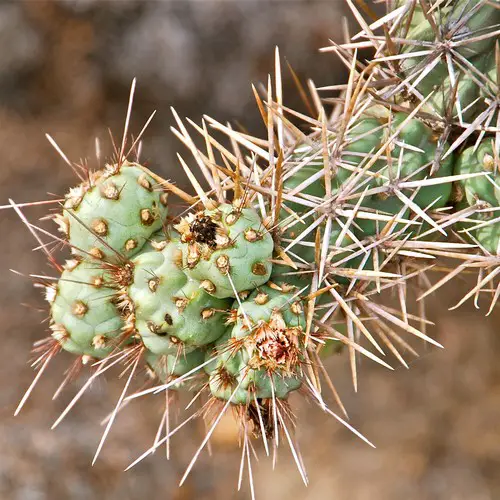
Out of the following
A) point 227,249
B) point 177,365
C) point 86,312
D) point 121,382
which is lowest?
point 121,382

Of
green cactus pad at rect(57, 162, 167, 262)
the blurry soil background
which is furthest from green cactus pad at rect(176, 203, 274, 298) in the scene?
the blurry soil background

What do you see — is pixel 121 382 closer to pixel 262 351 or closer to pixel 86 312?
pixel 86 312

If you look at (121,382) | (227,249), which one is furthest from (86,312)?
(121,382)

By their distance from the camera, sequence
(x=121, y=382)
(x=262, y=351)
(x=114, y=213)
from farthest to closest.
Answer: (x=121, y=382) → (x=114, y=213) → (x=262, y=351)

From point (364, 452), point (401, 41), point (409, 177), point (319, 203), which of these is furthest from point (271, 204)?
point (364, 452)

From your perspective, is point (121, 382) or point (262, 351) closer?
point (262, 351)

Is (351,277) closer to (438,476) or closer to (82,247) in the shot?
(82,247)
